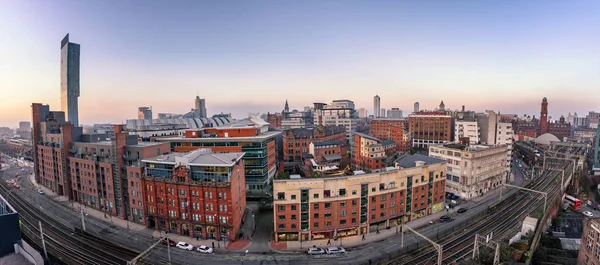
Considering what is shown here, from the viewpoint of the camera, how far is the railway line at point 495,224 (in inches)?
1902

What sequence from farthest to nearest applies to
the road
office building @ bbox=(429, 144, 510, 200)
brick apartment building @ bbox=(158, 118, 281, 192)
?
1. brick apartment building @ bbox=(158, 118, 281, 192)
2. office building @ bbox=(429, 144, 510, 200)
3. the road

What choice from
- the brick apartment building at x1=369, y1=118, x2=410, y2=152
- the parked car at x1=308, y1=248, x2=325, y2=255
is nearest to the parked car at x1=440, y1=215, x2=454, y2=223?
the parked car at x1=308, y1=248, x2=325, y2=255

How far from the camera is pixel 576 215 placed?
75.4m

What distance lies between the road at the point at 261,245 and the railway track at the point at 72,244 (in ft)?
5.78

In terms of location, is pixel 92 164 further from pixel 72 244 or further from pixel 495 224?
pixel 495 224

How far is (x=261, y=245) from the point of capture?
53781mm

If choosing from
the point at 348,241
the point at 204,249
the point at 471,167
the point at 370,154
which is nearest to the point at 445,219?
the point at 471,167

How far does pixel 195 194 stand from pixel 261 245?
59.1 feet

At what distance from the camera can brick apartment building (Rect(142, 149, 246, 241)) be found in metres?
53.9

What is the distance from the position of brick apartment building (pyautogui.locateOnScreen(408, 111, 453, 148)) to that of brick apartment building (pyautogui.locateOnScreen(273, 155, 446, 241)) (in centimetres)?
10824

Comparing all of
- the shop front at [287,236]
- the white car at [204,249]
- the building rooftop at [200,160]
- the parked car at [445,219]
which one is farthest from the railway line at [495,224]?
the building rooftop at [200,160]

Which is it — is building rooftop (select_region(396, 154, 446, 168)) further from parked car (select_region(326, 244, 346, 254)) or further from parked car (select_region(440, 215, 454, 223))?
parked car (select_region(326, 244, 346, 254))

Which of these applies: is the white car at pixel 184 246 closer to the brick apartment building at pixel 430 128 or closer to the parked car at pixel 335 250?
the parked car at pixel 335 250

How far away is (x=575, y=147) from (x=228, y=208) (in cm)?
18459
